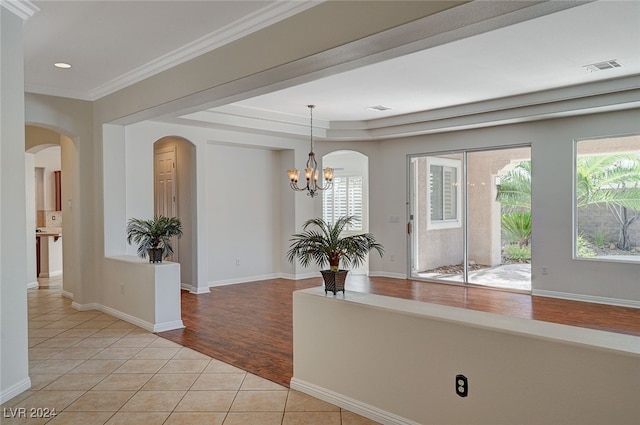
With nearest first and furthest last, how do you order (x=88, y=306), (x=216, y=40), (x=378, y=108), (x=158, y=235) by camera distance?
(x=216, y=40), (x=158, y=235), (x=88, y=306), (x=378, y=108)

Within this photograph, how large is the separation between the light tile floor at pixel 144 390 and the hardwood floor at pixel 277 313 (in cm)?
25

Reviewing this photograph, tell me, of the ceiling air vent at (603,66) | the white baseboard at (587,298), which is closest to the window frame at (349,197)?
the white baseboard at (587,298)

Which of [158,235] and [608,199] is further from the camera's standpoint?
[608,199]

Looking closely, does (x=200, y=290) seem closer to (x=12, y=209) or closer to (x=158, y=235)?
(x=158, y=235)

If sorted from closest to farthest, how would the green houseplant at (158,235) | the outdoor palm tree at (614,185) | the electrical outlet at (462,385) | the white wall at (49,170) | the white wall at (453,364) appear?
the white wall at (453,364)
the electrical outlet at (462,385)
the green houseplant at (158,235)
the outdoor palm tree at (614,185)
the white wall at (49,170)

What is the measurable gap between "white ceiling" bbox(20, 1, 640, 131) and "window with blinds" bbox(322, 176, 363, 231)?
13.4 feet

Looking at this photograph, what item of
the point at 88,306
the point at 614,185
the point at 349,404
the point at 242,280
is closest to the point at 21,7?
the point at 349,404

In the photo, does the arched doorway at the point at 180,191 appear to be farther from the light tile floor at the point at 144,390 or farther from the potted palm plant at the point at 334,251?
the potted palm plant at the point at 334,251

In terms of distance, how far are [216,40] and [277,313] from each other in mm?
3396

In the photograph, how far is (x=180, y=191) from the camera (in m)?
7.52

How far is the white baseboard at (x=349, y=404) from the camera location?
2.71 m

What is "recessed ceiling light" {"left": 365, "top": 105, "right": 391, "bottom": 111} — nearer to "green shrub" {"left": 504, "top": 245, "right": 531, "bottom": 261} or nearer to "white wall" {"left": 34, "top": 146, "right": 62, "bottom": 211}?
"green shrub" {"left": 504, "top": 245, "right": 531, "bottom": 261}

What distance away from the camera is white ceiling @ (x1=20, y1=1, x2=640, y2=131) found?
11.1 ft

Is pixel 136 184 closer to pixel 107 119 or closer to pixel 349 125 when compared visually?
pixel 107 119
